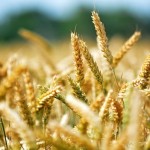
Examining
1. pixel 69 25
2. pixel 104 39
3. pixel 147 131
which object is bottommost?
pixel 147 131

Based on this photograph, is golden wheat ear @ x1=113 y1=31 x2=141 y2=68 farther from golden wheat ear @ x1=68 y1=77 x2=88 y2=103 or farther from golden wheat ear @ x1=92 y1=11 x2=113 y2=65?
golden wheat ear @ x1=68 y1=77 x2=88 y2=103

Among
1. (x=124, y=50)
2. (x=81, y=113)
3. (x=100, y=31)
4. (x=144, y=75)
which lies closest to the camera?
(x=81, y=113)

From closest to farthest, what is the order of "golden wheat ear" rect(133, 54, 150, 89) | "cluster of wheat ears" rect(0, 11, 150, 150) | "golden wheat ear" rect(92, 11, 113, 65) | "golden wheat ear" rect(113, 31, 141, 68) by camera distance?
"cluster of wheat ears" rect(0, 11, 150, 150) → "golden wheat ear" rect(133, 54, 150, 89) → "golden wheat ear" rect(92, 11, 113, 65) → "golden wheat ear" rect(113, 31, 141, 68)

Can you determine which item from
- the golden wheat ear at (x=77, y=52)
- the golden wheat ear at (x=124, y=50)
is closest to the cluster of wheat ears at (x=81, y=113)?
the golden wheat ear at (x=77, y=52)

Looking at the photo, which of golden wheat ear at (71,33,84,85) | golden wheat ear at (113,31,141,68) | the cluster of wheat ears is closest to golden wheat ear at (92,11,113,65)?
the cluster of wheat ears

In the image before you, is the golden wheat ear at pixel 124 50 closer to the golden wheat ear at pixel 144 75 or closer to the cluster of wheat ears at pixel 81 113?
the cluster of wheat ears at pixel 81 113

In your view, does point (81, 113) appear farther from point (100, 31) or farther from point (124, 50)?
point (124, 50)

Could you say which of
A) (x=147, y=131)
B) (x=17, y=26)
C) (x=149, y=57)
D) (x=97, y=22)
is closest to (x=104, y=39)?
(x=97, y=22)

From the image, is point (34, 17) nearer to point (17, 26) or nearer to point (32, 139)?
point (17, 26)

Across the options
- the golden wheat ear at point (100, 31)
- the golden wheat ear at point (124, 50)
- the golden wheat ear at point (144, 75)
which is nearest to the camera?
the golden wheat ear at point (144, 75)

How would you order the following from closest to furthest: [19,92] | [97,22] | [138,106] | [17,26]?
[138,106]
[19,92]
[97,22]
[17,26]

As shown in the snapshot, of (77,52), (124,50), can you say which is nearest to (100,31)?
(77,52)
